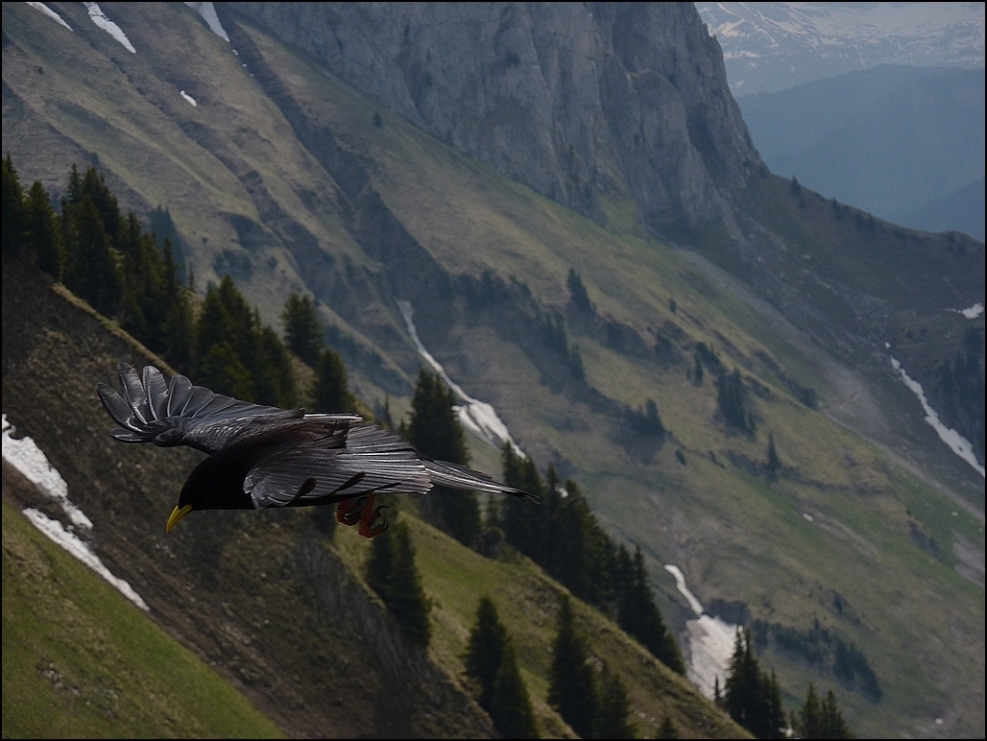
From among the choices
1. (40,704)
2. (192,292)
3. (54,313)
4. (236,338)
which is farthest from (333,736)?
(192,292)

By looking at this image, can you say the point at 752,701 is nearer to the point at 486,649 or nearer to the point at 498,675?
the point at 486,649

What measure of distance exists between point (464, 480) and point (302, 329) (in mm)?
82974

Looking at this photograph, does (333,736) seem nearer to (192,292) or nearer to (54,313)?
(54,313)

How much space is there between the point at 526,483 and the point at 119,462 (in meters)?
42.7

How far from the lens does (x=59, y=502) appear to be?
71688 mm

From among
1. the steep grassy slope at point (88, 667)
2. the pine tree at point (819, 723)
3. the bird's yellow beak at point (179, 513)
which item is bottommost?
the pine tree at point (819, 723)

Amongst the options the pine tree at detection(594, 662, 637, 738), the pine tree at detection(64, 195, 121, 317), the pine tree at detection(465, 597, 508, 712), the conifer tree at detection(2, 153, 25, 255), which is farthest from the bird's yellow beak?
the pine tree at detection(594, 662, 637, 738)

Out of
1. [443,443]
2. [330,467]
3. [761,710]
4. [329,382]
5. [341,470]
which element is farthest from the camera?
[761,710]

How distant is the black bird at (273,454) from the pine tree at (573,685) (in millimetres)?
75562

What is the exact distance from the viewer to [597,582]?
110m

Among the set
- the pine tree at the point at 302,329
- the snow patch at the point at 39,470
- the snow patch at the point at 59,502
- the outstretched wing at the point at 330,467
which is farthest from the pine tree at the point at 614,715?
the outstretched wing at the point at 330,467

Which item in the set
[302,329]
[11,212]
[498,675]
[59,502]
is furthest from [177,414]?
[302,329]

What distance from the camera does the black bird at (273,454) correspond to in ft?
27.0

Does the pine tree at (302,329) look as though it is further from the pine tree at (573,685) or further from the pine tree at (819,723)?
the pine tree at (819,723)
